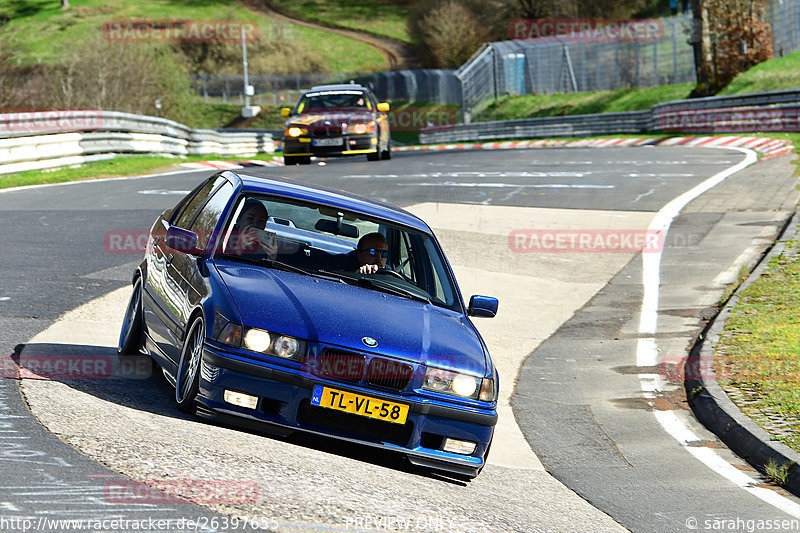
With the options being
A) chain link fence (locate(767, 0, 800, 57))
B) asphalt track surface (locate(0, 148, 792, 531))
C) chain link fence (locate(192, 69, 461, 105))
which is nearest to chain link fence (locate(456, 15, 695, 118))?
chain link fence (locate(767, 0, 800, 57))

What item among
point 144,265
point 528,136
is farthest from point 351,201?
point 528,136

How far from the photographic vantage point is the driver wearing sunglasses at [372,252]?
23.9 ft

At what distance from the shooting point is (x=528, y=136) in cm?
4469

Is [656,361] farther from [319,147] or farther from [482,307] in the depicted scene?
[319,147]

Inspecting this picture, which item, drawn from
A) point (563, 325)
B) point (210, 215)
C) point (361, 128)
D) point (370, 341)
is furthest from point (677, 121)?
point (370, 341)

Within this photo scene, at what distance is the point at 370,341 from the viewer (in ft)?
20.2

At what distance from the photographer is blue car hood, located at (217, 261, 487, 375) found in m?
6.11

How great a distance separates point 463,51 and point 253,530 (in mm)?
80786

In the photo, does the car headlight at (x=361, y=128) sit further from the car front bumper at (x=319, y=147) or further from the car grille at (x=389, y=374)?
the car grille at (x=389, y=374)

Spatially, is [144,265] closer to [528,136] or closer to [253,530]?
[253,530]

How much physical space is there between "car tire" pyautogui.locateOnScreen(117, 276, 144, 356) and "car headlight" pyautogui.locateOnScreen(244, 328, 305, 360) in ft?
6.82

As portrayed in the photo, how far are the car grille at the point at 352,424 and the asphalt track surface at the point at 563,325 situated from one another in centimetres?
36

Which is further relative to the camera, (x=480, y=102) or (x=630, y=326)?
(x=480, y=102)

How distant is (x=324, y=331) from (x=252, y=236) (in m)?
1.26
